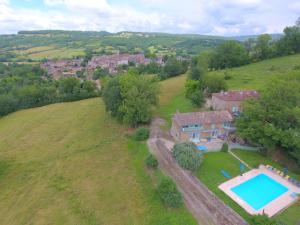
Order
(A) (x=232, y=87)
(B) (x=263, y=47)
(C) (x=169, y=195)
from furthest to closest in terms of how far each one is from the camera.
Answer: (B) (x=263, y=47), (A) (x=232, y=87), (C) (x=169, y=195)

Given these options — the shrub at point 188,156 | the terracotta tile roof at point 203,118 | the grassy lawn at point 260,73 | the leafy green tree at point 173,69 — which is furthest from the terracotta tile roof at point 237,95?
the leafy green tree at point 173,69

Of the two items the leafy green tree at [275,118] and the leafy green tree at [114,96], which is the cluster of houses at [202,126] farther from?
the leafy green tree at [114,96]

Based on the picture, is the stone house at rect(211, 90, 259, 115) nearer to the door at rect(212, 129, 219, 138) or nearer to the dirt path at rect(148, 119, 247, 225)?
the door at rect(212, 129, 219, 138)

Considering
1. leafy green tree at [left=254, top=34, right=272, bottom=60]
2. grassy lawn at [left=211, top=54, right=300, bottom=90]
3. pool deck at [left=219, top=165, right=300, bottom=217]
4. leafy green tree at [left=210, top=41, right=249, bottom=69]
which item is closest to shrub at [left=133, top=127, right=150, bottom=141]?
pool deck at [left=219, top=165, right=300, bottom=217]

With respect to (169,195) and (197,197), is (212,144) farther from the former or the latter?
(169,195)

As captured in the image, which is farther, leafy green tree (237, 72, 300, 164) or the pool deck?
leafy green tree (237, 72, 300, 164)

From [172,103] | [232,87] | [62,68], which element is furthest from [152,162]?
[62,68]
